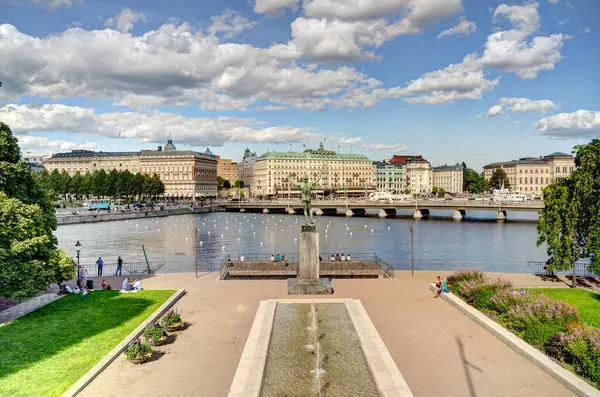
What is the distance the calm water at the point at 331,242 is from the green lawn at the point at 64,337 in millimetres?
24213

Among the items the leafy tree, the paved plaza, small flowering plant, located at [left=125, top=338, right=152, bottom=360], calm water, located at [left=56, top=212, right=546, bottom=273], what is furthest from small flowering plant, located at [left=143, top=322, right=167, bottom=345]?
calm water, located at [left=56, top=212, right=546, bottom=273]

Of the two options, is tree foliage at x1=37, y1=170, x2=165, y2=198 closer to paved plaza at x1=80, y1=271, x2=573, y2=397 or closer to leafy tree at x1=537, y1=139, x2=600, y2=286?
paved plaza at x1=80, y1=271, x2=573, y2=397

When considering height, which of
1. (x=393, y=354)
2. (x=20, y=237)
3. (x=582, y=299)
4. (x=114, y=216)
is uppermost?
(x=20, y=237)

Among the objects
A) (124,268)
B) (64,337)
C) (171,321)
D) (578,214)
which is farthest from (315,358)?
(124,268)

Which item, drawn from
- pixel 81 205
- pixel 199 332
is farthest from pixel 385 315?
pixel 81 205

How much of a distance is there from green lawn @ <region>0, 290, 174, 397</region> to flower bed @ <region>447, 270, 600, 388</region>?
18721mm

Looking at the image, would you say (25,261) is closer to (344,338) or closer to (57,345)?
(57,345)

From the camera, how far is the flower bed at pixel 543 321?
17109 mm

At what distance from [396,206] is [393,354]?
365 ft

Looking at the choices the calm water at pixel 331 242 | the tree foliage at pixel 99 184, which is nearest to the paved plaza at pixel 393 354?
the calm water at pixel 331 242

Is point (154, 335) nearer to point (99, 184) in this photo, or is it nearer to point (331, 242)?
point (331, 242)

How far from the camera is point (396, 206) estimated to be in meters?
128

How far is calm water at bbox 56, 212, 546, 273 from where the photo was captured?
59688 mm

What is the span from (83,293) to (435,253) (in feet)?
163
